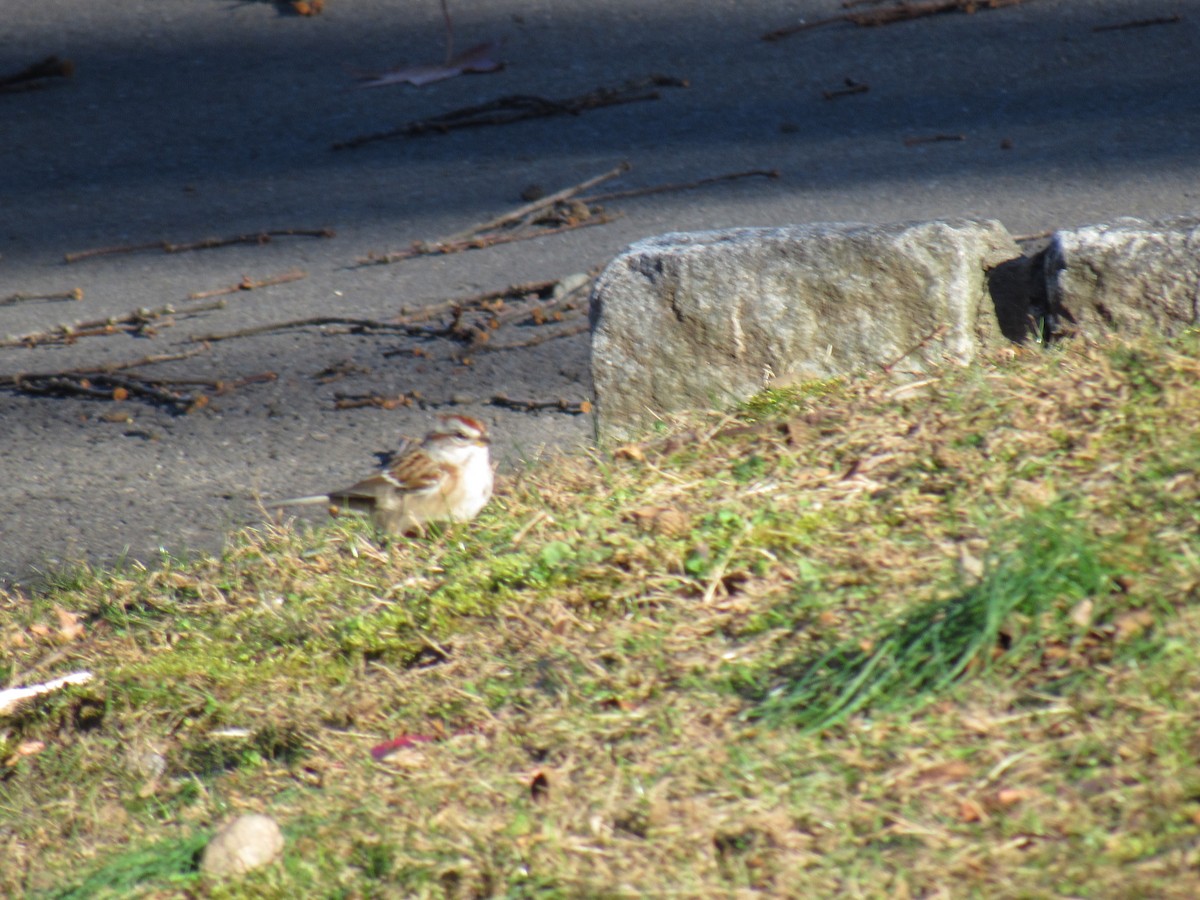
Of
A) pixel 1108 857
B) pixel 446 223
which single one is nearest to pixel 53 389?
pixel 446 223

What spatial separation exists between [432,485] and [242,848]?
65.2 inches

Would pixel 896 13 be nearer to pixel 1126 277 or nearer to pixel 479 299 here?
pixel 479 299

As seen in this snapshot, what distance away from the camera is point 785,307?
4.62m

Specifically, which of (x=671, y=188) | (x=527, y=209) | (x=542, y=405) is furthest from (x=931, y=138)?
(x=542, y=405)

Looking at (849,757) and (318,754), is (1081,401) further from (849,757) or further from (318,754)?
(318,754)

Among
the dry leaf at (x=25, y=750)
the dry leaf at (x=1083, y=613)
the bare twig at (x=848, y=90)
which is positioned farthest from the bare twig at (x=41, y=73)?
the dry leaf at (x=1083, y=613)

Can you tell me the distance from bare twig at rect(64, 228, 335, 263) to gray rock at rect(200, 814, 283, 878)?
5108 mm

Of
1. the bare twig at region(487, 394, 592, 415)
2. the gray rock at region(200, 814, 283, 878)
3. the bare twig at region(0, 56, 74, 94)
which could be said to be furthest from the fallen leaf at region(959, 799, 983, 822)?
the bare twig at region(0, 56, 74, 94)

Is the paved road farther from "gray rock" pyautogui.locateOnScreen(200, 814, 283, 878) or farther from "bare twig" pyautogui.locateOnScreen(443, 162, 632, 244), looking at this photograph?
"gray rock" pyautogui.locateOnScreen(200, 814, 283, 878)

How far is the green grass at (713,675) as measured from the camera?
250cm

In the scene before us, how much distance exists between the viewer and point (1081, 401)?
3637 millimetres

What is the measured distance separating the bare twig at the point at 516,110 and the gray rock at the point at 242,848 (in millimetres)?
6410

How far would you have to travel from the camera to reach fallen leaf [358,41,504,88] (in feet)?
30.3

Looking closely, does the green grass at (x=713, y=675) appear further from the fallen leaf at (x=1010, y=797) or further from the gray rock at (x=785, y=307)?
the gray rock at (x=785, y=307)
